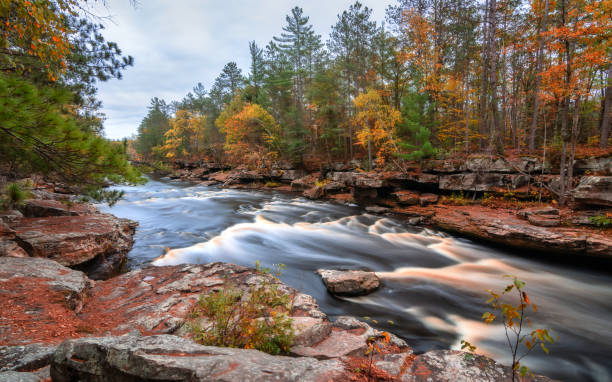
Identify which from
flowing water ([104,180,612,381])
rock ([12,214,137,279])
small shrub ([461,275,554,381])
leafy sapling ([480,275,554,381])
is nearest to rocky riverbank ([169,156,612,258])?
flowing water ([104,180,612,381])

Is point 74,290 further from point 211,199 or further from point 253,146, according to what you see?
point 253,146

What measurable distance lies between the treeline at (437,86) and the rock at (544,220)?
2.63 m

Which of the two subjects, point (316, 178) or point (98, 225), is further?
point (316, 178)

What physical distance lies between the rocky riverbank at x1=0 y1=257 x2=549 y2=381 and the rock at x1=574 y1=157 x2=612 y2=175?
447 inches

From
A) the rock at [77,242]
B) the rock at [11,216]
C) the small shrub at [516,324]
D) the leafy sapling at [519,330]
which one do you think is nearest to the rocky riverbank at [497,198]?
the leafy sapling at [519,330]

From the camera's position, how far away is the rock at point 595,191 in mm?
7895

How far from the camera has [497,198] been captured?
38.2ft

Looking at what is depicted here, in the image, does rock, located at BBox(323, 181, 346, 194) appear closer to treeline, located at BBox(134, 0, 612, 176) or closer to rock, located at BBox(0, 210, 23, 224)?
treeline, located at BBox(134, 0, 612, 176)

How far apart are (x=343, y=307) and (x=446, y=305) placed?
8.24 feet

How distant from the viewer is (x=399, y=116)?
15.6 metres

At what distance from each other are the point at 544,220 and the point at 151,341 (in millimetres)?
11503

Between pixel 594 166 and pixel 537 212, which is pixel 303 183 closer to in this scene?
pixel 537 212

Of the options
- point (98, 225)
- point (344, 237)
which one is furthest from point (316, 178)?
point (98, 225)

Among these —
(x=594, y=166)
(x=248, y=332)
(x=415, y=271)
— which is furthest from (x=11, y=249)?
(x=594, y=166)
